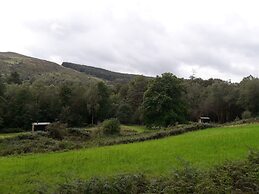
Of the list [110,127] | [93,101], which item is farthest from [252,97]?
[110,127]

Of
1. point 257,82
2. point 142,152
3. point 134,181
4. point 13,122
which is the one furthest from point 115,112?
point 134,181

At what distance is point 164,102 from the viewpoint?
73188 mm

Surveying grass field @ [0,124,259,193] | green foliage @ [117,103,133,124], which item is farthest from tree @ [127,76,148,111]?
grass field @ [0,124,259,193]

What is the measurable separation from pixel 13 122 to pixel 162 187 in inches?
3181

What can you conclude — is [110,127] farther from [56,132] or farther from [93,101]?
[93,101]

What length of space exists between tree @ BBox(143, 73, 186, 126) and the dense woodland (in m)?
0.19

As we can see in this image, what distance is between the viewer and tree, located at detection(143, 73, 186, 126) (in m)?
73.2

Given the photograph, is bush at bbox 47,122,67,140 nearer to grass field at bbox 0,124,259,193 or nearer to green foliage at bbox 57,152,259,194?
grass field at bbox 0,124,259,193

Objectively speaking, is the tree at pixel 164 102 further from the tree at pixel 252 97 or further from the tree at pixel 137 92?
the tree at pixel 137 92

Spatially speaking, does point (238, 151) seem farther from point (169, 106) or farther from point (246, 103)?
point (246, 103)

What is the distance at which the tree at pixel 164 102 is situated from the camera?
240 feet

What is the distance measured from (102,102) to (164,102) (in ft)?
98.5

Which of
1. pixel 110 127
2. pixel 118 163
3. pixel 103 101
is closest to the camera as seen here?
pixel 118 163

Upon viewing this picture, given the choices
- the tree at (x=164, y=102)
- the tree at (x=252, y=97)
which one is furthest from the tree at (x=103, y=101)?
the tree at (x=252, y=97)
